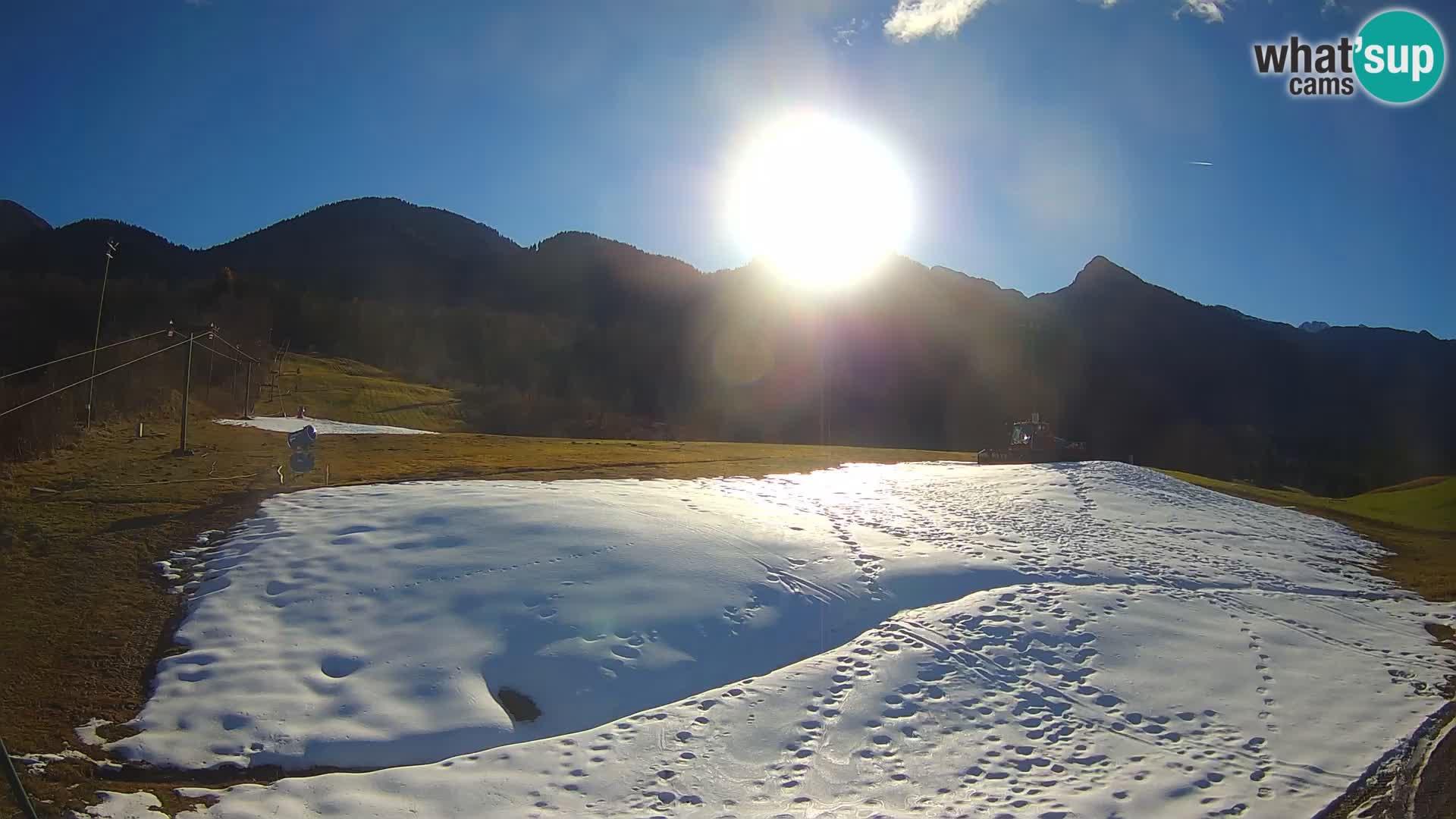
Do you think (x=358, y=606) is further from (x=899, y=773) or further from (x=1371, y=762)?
(x=1371, y=762)

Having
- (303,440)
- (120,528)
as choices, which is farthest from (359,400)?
(120,528)

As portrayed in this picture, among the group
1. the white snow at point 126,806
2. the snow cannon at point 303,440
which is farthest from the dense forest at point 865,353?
the white snow at point 126,806

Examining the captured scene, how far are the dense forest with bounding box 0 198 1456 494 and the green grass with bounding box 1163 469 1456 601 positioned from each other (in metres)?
34.7

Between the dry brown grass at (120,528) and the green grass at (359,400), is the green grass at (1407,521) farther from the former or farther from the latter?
the green grass at (359,400)

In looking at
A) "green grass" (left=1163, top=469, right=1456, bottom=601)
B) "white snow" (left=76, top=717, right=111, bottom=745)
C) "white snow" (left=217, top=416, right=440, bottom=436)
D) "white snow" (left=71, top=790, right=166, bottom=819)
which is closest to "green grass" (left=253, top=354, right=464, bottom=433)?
"white snow" (left=217, top=416, right=440, bottom=436)

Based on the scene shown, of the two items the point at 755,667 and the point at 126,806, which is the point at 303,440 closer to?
the point at 126,806

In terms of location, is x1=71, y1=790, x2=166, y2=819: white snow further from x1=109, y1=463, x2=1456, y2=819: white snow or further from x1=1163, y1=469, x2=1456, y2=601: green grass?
x1=1163, y1=469, x2=1456, y2=601: green grass

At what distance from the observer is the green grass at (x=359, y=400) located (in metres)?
38.0

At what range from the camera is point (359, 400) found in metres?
42.1

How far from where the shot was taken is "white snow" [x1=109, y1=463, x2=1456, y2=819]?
6.62 meters

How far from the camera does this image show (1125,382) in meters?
80.1

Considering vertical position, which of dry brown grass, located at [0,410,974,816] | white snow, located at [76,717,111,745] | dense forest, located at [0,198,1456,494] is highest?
dense forest, located at [0,198,1456,494]

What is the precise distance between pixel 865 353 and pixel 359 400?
5885 centimetres

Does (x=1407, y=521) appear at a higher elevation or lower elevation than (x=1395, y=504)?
lower
